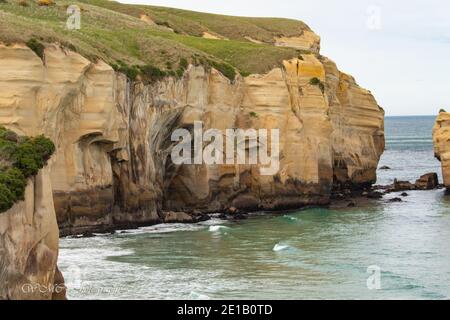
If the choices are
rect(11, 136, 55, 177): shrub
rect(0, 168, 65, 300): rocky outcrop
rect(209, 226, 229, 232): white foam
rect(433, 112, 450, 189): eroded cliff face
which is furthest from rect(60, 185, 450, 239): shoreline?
rect(0, 168, 65, 300): rocky outcrop

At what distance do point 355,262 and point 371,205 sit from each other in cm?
2735

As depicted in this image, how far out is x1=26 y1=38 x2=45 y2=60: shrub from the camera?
4869 cm

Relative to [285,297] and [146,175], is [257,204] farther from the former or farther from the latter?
[285,297]

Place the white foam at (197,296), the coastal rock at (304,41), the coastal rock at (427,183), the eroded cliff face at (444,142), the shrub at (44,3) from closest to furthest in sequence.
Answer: the white foam at (197,296) < the shrub at (44,3) < the eroded cliff face at (444,142) < the coastal rock at (427,183) < the coastal rock at (304,41)

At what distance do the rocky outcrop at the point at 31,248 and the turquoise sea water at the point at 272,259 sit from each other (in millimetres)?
7217

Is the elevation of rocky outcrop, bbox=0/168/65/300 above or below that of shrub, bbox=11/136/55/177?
below

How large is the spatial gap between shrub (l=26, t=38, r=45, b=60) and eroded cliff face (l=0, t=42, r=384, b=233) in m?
0.50

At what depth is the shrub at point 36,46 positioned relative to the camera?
160 ft

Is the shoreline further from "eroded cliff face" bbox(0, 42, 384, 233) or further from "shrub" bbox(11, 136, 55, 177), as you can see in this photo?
"shrub" bbox(11, 136, 55, 177)

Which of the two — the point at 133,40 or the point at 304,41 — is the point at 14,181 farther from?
the point at 304,41

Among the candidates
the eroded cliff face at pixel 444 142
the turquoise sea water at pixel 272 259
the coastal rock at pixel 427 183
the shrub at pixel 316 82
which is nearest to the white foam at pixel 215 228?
the turquoise sea water at pixel 272 259

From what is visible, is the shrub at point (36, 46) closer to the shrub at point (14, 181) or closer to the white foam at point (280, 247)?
the white foam at point (280, 247)
